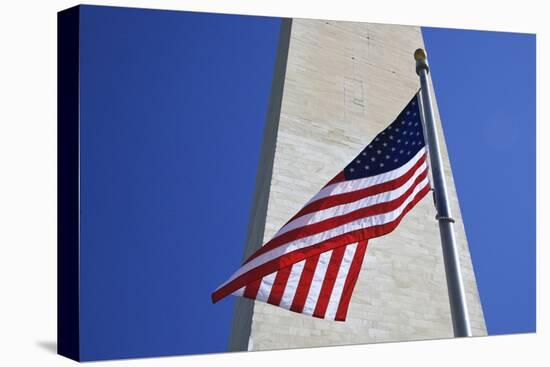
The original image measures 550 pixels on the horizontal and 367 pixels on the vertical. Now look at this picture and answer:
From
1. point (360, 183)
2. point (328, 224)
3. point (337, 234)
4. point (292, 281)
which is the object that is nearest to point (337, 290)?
point (292, 281)

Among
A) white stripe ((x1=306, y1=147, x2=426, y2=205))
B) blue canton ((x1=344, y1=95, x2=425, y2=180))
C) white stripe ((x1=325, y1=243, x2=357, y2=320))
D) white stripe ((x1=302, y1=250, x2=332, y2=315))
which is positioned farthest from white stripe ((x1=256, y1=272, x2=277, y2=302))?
blue canton ((x1=344, y1=95, x2=425, y2=180))

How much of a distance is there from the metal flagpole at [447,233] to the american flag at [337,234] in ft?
0.75

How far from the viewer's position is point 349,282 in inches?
433

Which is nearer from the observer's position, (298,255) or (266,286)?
(266,286)

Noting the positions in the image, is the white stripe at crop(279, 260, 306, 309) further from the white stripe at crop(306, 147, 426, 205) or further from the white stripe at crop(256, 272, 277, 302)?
the white stripe at crop(306, 147, 426, 205)

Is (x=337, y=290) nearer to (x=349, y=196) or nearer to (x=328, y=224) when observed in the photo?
(x=328, y=224)

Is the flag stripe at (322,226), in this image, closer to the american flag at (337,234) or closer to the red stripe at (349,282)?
the american flag at (337,234)

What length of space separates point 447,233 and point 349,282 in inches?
43.5

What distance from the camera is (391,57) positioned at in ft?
59.9

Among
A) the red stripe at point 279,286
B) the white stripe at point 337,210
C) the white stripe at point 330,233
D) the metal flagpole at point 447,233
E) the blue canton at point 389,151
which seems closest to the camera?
the metal flagpole at point 447,233

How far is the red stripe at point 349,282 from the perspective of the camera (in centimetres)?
1092

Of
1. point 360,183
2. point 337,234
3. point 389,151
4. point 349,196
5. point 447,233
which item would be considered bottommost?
point 337,234

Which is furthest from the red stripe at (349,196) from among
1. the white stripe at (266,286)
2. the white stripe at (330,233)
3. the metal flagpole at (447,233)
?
the white stripe at (266,286)

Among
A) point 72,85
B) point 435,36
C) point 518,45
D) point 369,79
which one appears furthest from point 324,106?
point 72,85
